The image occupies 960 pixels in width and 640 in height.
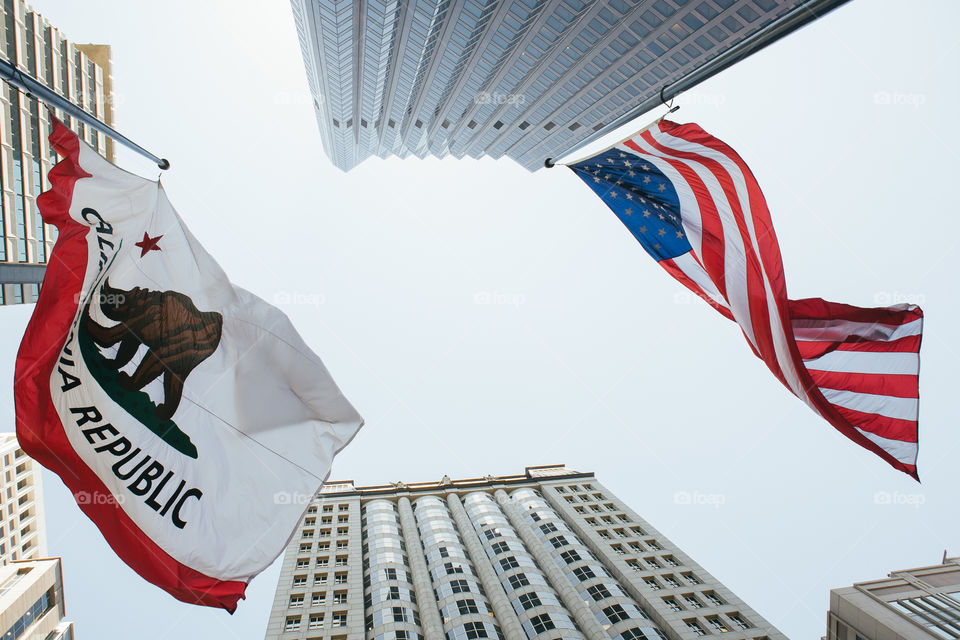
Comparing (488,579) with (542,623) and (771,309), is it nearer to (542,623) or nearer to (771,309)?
(542,623)

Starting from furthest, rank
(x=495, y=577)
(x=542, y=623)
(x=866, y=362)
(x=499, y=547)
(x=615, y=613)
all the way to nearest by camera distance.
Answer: (x=499, y=547) < (x=495, y=577) < (x=615, y=613) < (x=542, y=623) < (x=866, y=362)

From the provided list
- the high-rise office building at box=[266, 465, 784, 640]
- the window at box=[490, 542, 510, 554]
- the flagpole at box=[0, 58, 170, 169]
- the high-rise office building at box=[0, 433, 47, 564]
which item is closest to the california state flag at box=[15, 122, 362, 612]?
the flagpole at box=[0, 58, 170, 169]

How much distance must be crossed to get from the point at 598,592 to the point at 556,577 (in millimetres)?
4183

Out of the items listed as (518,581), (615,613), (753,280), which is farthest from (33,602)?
(753,280)

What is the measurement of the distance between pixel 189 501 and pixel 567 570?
42.1 metres

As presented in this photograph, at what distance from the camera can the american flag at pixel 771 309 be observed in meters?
9.52

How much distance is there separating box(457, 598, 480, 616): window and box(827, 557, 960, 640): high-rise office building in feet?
78.9

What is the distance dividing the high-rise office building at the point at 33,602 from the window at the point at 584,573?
43326 millimetres

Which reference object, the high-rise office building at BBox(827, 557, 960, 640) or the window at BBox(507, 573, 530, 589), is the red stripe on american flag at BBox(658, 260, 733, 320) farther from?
the window at BBox(507, 573, 530, 589)

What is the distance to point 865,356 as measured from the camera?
33.3 ft

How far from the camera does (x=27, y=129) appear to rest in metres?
40.2

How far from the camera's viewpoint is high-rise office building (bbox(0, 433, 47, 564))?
56000 millimetres

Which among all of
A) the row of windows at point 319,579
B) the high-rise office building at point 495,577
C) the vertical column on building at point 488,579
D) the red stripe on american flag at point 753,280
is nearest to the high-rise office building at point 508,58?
the high-rise office building at point 495,577

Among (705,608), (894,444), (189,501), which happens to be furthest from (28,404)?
(705,608)
